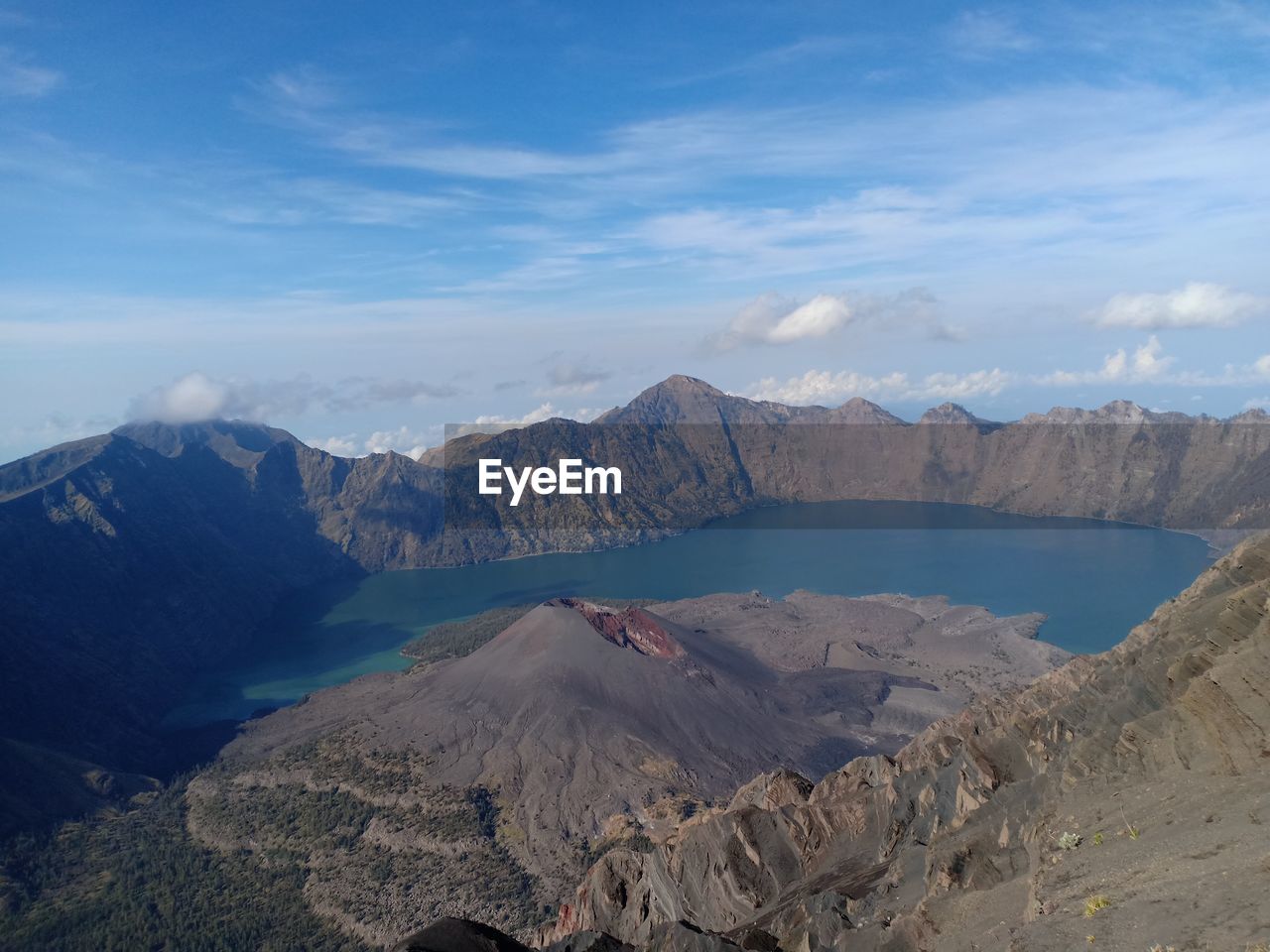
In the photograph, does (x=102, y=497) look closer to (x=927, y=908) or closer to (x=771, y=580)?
(x=771, y=580)

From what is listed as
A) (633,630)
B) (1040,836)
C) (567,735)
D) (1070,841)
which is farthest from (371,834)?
(1070,841)

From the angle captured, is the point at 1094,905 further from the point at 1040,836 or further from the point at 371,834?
the point at 371,834

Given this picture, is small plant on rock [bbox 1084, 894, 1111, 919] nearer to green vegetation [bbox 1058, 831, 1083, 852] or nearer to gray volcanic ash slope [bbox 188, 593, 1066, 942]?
green vegetation [bbox 1058, 831, 1083, 852]

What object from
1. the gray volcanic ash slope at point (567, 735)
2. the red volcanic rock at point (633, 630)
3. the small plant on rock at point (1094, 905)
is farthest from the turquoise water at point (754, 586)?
the small plant on rock at point (1094, 905)

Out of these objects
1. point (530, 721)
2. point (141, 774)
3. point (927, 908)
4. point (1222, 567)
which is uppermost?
point (1222, 567)

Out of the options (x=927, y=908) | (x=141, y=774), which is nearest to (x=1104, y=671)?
(x=927, y=908)

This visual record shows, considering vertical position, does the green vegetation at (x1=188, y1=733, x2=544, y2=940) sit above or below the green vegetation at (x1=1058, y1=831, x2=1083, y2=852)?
below

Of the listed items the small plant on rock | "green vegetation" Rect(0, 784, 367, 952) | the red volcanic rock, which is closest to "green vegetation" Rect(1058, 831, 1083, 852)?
the small plant on rock
